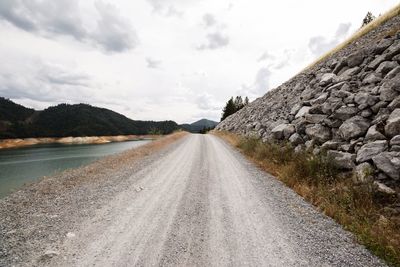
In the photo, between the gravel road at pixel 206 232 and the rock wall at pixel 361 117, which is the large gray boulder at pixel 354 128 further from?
the gravel road at pixel 206 232

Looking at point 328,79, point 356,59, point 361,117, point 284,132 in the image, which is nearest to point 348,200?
point 361,117

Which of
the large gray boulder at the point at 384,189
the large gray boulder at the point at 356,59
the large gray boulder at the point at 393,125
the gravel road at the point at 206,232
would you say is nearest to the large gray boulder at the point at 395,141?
the large gray boulder at the point at 393,125

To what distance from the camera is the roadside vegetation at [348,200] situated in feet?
15.7

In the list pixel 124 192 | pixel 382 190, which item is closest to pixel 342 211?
pixel 382 190

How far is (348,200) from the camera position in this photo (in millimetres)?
6457

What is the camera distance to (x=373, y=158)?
23.5 feet

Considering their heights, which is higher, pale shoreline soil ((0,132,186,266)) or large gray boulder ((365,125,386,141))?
large gray boulder ((365,125,386,141))

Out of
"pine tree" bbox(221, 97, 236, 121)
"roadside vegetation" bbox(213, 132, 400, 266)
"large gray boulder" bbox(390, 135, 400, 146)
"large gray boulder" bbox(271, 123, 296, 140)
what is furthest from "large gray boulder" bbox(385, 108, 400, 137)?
"pine tree" bbox(221, 97, 236, 121)

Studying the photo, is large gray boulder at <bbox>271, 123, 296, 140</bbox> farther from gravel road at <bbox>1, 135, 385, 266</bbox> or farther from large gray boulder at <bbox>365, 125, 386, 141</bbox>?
gravel road at <bbox>1, 135, 385, 266</bbox>

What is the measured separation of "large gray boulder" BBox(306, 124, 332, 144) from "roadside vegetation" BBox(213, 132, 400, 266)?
2.96 feet

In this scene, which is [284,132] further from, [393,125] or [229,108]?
[229,108]

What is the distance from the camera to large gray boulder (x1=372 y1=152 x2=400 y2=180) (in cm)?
642

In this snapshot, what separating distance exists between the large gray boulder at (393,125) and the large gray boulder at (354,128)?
40.4 inches

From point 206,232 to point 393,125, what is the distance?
6.91 metres
